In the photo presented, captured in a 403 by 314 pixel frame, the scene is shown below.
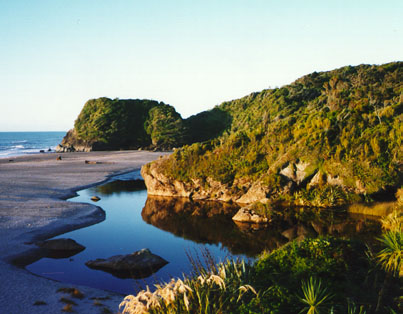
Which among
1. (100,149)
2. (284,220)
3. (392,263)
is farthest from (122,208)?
(100,149)

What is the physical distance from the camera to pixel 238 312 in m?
7.26

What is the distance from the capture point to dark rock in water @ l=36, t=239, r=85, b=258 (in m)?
17.6

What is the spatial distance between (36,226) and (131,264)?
9.53 m

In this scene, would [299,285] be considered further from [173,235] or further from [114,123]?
[114,123]

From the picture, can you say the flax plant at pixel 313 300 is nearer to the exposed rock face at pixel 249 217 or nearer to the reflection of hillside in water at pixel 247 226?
the reflection of hillside in water at pixel 247 226

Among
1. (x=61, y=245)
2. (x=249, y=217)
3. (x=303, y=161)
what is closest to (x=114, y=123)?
(x=303, y=161)

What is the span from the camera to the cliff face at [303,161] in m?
25.2

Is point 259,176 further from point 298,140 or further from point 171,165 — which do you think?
point 171,165

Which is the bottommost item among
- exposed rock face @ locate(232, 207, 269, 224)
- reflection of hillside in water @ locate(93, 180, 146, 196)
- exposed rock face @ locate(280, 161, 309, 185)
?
exposed rock face @ locate(232, 207, 269, 224)

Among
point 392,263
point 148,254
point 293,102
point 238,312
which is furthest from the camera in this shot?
point 293,102

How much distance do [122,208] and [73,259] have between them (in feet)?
38.6

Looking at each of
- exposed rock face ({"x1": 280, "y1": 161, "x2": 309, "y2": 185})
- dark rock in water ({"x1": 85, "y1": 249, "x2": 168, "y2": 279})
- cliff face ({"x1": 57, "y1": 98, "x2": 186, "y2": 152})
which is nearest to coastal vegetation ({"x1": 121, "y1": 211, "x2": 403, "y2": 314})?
dark rock in water ({"x1": 85, "y1": 249, "x2": 168, "y2": 279})

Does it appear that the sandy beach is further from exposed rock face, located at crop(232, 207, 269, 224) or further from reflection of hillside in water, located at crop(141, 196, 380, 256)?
exposed rock face, located at crop(232, 207, 269, 224)

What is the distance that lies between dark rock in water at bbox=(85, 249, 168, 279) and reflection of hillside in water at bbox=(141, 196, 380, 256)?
4.13 metres
